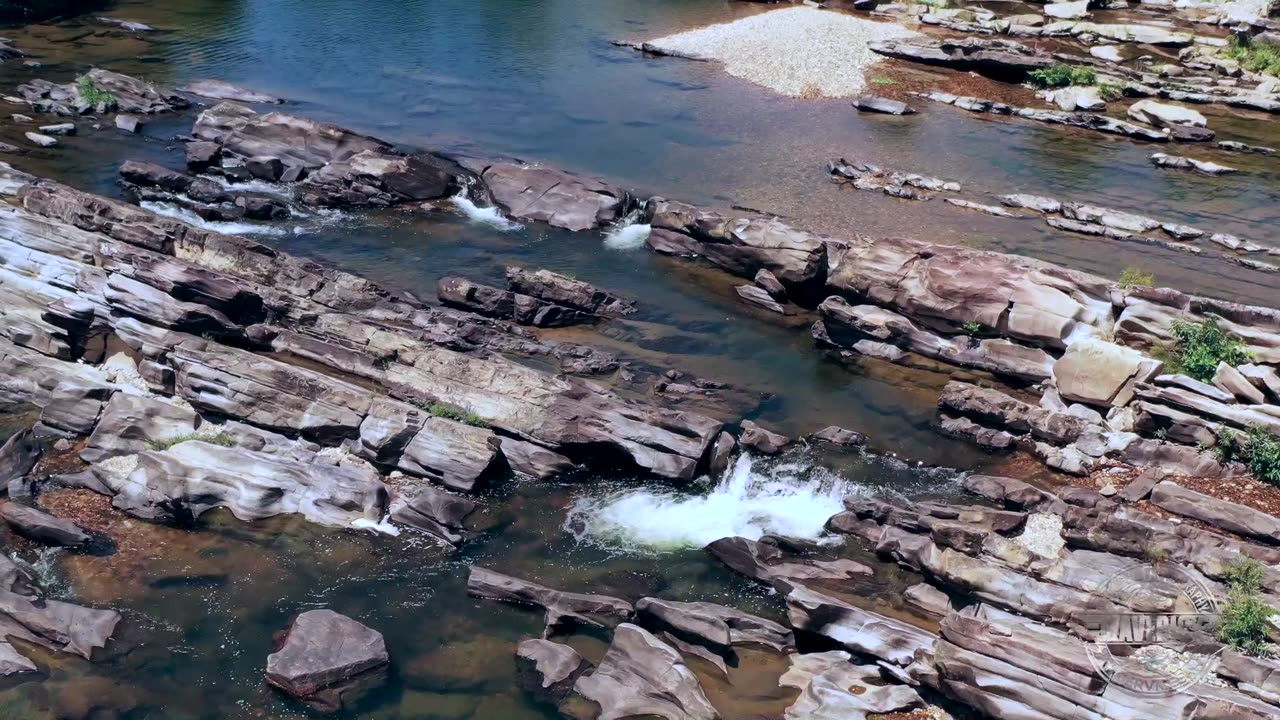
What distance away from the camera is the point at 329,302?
2664cm

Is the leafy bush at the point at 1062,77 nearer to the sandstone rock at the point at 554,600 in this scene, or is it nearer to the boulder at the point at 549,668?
the sandstone rock at the point at 554,600

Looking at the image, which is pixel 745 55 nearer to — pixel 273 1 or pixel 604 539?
pixel 273 1

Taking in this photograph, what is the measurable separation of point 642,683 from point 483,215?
20.8 metres

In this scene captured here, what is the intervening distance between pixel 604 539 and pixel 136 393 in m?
11.1

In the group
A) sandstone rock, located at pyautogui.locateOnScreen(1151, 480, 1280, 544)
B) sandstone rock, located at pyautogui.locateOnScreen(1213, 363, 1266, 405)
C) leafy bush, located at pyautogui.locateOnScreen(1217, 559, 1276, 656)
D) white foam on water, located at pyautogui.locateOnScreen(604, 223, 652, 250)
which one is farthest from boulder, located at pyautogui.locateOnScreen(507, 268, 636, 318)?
leafy bush, located at pyautogui.locateOnScreen(1217, 559, 1276, 656)

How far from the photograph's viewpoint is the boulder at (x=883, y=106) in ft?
146

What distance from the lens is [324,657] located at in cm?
1662

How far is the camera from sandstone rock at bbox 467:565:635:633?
58.7 ft

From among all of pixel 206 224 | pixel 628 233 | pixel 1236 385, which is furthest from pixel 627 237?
pixel 1236 385

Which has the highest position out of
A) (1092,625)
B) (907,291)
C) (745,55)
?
(745,55)

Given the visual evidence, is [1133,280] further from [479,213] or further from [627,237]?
[479,213]

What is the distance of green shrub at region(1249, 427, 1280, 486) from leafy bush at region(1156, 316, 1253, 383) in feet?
7.40

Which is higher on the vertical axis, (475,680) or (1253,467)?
(1253,467)

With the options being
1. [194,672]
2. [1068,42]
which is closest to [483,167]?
[194,672]
